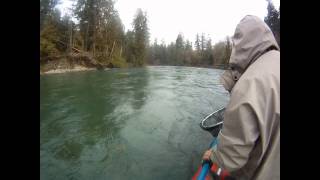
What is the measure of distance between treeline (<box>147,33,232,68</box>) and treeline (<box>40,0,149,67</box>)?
20.6 meters

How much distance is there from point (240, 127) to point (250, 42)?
73 cm

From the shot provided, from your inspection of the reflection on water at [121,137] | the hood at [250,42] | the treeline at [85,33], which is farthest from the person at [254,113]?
the treeline at [85,33]

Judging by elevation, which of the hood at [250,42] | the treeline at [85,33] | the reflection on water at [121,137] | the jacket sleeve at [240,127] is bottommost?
the reflection on water at [121,137]

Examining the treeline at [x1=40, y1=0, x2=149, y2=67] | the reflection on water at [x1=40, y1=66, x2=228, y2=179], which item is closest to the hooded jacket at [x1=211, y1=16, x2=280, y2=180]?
the reflection on water at [x1=40, y1=66, x2=228, y2=179]

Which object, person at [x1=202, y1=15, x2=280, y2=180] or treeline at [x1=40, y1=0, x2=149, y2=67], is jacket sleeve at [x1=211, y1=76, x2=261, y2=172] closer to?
person at [x1=202, y1=15, x2=280, y2=180]

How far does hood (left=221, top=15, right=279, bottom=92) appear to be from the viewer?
6.66 ft

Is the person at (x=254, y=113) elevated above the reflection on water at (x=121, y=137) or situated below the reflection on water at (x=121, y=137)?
above

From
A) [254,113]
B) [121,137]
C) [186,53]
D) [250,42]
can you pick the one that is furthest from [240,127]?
[186,53]

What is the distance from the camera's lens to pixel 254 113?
5.76 feet

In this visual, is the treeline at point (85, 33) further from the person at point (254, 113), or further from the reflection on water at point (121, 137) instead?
the person at point (254, 113)

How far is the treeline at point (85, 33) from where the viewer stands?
29305 mm

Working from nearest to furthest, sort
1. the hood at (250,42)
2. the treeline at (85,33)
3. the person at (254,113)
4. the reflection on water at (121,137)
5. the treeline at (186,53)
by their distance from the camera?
the person at (254,113) < the hood at (250,42) < the reflection on water at (121,137) < the treeline at (85,33) < the treeline at (186,53)

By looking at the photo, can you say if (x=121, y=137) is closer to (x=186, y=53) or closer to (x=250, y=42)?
(x=250, y=42)
